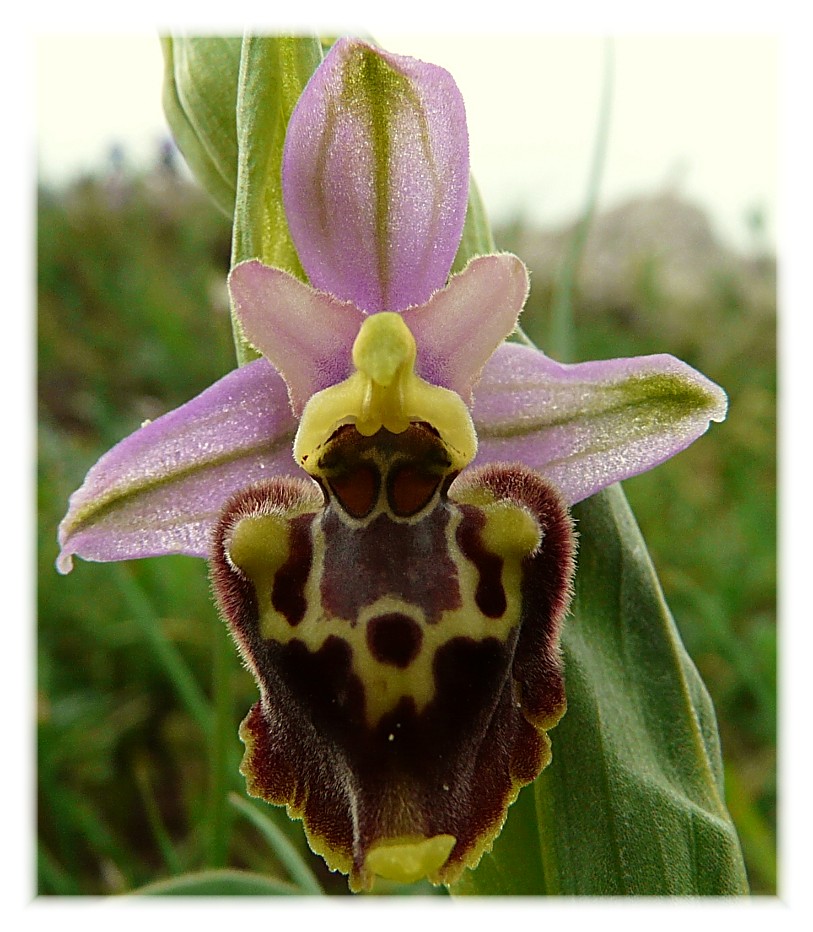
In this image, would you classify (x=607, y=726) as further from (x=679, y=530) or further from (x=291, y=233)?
(x=679, y=530)

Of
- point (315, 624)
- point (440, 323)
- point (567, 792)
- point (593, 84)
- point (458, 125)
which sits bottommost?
point (567, 792)

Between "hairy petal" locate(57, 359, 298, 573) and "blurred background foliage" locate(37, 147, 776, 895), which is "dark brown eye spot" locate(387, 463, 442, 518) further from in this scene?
"blurred background foliage" locate(37, 147, 776, 895)

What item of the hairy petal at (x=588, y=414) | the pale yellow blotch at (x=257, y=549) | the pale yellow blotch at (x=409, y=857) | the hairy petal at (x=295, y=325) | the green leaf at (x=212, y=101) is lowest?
the pale yellow blotch at (x=409, y=857)

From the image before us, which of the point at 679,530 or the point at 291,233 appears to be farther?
the point at 679,530

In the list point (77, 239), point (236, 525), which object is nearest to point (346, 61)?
point (236, 525)

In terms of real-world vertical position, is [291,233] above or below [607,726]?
above

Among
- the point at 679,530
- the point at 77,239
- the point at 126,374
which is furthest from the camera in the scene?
the point at 77,239

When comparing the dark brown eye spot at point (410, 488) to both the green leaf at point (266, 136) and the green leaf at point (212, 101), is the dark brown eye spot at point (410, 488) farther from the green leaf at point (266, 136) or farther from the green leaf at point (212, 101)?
the green leaf at point (212, 101)

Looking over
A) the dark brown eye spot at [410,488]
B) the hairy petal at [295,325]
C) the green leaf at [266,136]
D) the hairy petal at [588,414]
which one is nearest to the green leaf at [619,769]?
the hairy petal at [588,414]
